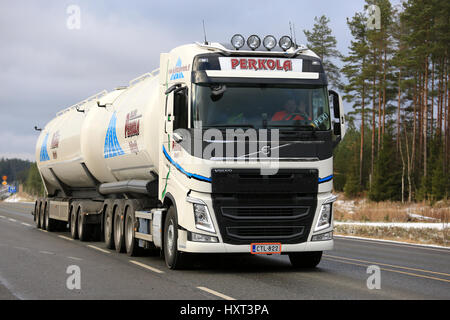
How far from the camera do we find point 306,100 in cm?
1241

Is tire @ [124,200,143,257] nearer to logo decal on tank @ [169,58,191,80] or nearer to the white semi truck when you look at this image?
the white semi truck

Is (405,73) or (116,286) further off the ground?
(405,73)

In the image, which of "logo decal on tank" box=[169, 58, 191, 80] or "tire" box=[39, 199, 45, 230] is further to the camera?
"tire" box=[39, 199, 45, 230]

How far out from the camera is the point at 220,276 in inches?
470

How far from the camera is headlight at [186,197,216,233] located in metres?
11.9

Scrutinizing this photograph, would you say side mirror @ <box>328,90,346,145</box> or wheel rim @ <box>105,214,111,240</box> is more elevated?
side mirror @ <box>328,90,346,145</box>

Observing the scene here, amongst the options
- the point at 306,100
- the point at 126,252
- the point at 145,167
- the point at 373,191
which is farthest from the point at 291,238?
the point at 373,191

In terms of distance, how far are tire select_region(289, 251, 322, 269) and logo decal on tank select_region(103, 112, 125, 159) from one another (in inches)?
210

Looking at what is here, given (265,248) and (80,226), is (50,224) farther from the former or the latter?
(265,248)

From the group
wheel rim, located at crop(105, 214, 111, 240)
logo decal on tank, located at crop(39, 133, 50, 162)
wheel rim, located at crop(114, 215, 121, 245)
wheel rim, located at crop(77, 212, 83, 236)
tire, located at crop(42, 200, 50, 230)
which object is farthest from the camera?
logo decal on tank, located at crop(39, 133, 50, 162)

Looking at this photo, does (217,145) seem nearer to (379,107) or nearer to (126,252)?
(126,252)

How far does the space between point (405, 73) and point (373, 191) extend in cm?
1199

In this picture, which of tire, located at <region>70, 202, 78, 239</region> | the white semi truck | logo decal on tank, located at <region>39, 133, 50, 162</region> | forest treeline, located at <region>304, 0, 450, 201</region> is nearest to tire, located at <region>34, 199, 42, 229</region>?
logo decal on tank, located at <region>39, 133, 50, 162</region>

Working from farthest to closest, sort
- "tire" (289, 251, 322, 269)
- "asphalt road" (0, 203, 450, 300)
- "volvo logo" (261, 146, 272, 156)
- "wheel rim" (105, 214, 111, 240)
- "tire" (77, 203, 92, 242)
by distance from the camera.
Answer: "tire" (77, 203, 92, 242) < "wheel rim" (105, 214, 111, 240) < "tire" (289, 251, 322, 269) < "volvo logo" (261, 146, 272, 156) < "asphalt road" (0, 203, 450, 300)
